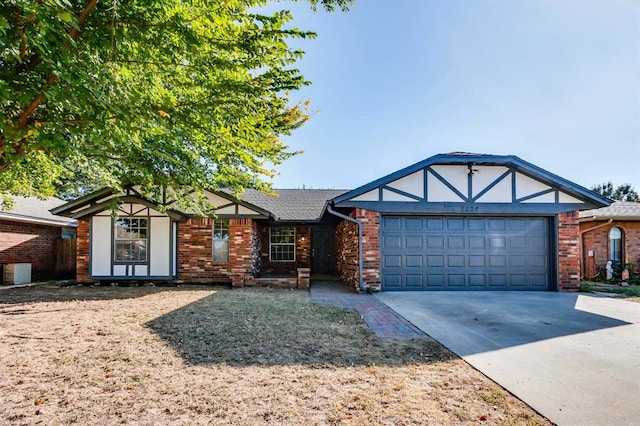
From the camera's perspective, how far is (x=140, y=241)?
35.2 ft

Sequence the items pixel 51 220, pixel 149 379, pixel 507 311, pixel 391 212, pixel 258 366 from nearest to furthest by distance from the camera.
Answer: pixel 149 379, pixel 258 366, pixel 507 311, pixel 391 212, pixel 51 220

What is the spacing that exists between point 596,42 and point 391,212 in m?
6.52

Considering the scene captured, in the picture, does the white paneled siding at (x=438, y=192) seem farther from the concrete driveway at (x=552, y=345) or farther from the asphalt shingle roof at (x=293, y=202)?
the asphalt shingle roof at (x=293, y=202)

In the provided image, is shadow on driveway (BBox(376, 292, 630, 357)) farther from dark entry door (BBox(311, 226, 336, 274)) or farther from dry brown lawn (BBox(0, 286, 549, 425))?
dark entry door (BBox(311, 226, 336, 274))

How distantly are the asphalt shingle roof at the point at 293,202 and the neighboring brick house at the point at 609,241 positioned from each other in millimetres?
10585

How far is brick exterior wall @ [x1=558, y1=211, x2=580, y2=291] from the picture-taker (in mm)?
9516

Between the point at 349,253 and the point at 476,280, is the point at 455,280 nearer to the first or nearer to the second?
the point at 476,280

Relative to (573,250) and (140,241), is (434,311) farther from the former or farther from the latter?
(140,241)

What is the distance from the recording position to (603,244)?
40.0 feet

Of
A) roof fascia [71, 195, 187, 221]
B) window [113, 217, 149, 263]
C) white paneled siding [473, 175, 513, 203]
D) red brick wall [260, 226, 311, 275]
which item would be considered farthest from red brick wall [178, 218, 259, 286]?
white paneled siding [473, 175, 513, 203]

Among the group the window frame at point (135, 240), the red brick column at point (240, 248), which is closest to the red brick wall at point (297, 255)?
the red brick column at point (240, 248)

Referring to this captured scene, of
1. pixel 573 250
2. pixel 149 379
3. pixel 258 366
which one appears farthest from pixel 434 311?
pixel 573 250

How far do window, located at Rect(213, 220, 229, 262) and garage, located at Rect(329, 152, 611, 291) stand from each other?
4148 mm

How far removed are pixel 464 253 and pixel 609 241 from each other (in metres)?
7.27
